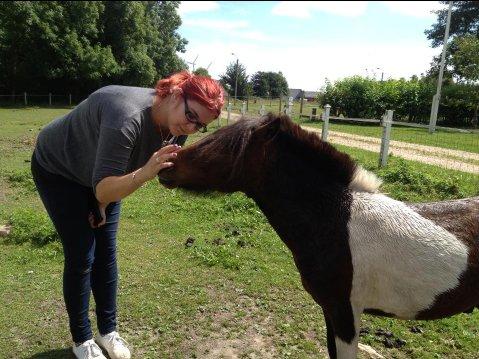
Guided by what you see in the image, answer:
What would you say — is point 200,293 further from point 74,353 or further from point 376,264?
point 376,264

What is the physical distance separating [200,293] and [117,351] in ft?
3.91

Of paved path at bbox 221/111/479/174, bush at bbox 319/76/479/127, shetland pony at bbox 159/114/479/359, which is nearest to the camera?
shetland pony at bbox 159/114/479/359

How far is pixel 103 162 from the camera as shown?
7.25 ft

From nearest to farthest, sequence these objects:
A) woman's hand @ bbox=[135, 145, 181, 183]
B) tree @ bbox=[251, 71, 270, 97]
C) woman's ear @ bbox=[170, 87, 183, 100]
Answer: woman's hand @ bbox=[135, 145, 181, 183] → woman's ear @ bbox=[170, 87, 183, 100] → tree @ bbox=[251, 71, 270, 97]

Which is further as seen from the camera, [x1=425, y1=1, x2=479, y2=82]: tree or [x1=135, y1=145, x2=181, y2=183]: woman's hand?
[x1=425, y1=1, x2=479, y2=82]: tree

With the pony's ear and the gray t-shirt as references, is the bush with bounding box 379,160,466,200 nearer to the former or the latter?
the pony's ear

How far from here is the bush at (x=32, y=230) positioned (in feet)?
17.4

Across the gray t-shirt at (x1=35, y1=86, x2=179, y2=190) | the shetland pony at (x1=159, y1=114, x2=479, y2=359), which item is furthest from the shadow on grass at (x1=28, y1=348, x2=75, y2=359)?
the shetland pony at (x1=159, y1=114, x2=479, y2=359)

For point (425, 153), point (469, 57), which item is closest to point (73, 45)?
point (469, 57)

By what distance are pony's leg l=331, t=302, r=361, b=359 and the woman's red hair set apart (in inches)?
56.8

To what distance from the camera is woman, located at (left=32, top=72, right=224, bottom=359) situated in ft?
7.29

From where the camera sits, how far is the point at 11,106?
30.0m

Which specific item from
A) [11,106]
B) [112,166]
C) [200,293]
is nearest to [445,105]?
[200,293]

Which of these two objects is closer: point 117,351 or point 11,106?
point 117,351
